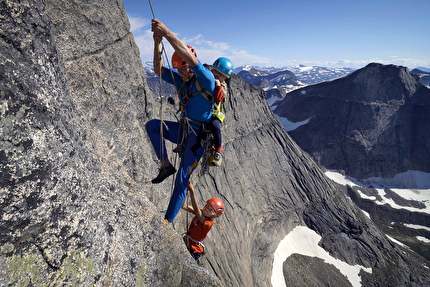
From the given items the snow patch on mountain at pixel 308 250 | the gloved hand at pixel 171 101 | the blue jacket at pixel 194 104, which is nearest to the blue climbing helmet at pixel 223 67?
the blue jacket at pixel 194 104

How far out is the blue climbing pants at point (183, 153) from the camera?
543 centimetres

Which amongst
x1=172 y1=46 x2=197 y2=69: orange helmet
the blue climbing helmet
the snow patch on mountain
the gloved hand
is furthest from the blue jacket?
the snow patch on mountain

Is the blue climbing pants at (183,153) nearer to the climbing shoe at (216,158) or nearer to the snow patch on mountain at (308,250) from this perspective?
the climbing shoe at (216,158)

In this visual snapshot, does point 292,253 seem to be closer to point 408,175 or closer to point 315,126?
point 315,126

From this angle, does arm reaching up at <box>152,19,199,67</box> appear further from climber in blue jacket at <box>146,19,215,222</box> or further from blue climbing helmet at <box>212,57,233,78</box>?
blue climbing helmet at <box>212,57,233,78</box>

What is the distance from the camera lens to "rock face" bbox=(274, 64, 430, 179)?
72375 millimetres

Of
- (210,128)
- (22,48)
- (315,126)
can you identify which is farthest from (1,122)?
(315,126)

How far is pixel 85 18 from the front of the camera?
5.98 m

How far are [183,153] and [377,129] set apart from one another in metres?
87.1

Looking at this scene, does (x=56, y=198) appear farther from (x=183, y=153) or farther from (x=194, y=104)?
(x=194, y=104)

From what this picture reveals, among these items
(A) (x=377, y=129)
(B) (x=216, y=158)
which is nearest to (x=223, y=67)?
(B) (x=216, y=158)

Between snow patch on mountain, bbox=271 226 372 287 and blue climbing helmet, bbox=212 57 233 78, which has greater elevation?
blue climbing helmet, bbox=212 57 233 78

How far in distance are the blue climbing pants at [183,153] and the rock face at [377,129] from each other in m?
76.2

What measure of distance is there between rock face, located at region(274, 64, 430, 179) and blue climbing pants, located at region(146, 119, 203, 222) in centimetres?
7623
